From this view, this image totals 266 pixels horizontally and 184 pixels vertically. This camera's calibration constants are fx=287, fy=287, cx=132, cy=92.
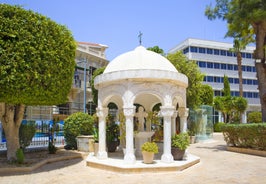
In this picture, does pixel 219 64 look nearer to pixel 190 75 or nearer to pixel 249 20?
pixel 190 75

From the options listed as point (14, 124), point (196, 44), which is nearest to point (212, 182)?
point (14, 124)

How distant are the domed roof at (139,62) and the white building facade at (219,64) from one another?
1438 inches

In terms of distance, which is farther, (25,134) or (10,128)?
(25,134)

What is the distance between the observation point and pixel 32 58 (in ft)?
36.4

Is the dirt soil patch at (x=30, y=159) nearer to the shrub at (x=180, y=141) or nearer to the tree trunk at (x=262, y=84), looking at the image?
the shrub at (x=180, y=141)

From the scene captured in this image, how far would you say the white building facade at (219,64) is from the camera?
4962 cm

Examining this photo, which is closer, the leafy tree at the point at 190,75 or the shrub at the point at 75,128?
the shrub at the point at 75,128

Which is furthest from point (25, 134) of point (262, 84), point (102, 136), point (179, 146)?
point (262, 84)

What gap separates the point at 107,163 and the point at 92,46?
36.0 meters

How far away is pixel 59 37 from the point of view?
12.4 m

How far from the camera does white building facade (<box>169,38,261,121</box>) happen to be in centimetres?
4962

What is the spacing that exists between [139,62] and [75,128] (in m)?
6.82

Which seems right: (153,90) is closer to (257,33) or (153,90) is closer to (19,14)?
(19,14)

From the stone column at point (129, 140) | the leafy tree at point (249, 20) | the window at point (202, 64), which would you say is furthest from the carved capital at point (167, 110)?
the window at point (202, 64)
